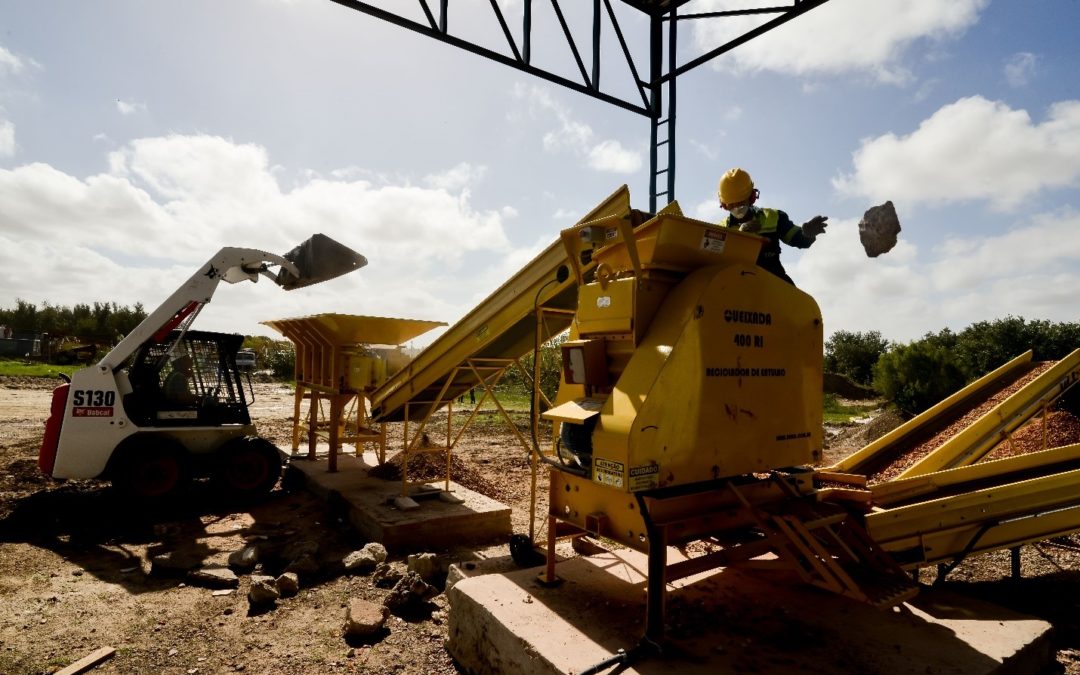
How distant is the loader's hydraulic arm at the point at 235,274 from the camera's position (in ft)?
24.2

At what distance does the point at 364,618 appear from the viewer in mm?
4312

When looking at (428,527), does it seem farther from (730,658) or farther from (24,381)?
(24,381)

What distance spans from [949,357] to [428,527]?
18523mm

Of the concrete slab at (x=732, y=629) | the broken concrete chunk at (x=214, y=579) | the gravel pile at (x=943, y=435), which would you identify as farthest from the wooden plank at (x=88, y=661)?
the gravel pile at (x=943, y=435)

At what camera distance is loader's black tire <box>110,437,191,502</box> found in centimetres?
712

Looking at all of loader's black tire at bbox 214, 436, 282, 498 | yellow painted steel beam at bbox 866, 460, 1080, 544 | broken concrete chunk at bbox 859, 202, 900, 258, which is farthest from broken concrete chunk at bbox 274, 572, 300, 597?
broken concrete chunk at bbox 859, 202, 900, 258

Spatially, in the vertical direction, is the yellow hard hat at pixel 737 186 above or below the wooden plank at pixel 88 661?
above

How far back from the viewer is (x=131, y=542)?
251 inches

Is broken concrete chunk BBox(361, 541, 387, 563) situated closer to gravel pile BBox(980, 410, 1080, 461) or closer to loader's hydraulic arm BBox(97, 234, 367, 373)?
loader's hydraulic arm BBox(97, 234, 367, 373)

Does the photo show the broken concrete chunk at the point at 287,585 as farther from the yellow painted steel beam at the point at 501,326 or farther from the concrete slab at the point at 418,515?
the yellow painted steel beam at the point at 501,326

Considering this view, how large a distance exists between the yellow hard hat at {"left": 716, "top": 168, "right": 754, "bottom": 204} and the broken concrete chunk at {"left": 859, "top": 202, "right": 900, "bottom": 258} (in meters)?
1.26

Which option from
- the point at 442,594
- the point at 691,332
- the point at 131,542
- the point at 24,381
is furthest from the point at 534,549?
the point at 24,381

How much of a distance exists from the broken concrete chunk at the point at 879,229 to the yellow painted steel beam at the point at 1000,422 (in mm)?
1933

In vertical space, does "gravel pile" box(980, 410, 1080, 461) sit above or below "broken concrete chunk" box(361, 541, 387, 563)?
above
